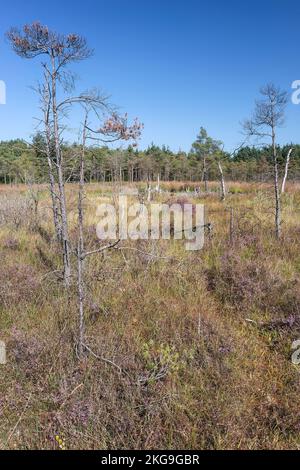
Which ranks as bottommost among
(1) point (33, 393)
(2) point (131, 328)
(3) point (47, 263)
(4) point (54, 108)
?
(1) point (33, 393)

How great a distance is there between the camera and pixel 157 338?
152 inches

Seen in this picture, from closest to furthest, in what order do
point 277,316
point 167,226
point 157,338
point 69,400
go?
A: point 69,400 < point 157,338 < point 277,316 < point 167,226

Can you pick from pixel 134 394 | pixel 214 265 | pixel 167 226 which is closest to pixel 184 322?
pixel 134 394

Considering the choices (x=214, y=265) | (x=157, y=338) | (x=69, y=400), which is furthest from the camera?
(x=214, y=265)

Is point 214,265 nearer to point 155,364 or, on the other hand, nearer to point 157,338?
point 157,338

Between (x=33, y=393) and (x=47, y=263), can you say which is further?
(x=47, y=263)

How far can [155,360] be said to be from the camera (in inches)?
131

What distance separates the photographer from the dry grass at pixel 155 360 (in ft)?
8.61

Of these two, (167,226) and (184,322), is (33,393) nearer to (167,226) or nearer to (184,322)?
(184,322)

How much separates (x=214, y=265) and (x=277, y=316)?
81.6 inches

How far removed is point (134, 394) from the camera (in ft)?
9.59

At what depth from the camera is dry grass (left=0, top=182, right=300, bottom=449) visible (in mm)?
2623

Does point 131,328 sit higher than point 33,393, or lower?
higher

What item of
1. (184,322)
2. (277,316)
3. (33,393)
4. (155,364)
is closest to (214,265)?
(277,316)
